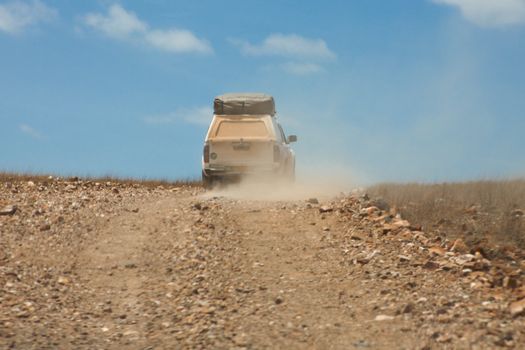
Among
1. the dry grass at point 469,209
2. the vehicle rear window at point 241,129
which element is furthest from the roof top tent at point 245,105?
the dry grass at point 469,209

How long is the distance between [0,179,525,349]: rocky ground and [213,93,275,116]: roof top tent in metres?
6.99

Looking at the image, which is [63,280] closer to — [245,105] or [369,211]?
[369,211]

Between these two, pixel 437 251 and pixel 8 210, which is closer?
pixel 437 251

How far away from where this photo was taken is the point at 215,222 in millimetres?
13023

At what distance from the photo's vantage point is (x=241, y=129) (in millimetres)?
18875

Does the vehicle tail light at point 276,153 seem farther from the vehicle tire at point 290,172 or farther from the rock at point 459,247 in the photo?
the rock at point 459,247

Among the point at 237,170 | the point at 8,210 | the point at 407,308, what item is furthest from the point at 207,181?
the point at 407,308

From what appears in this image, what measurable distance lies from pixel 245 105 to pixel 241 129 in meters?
2.22

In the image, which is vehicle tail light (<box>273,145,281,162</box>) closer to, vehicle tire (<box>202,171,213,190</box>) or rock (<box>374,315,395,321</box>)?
vehicle tire (<box>202,171,213,190</box>)

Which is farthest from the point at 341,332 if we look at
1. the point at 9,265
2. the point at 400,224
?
the point at 9,265

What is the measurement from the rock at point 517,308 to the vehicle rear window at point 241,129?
38.6ft

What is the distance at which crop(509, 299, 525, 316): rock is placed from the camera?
24.0 ft

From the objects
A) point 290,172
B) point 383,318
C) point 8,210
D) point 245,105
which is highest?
point 245,105

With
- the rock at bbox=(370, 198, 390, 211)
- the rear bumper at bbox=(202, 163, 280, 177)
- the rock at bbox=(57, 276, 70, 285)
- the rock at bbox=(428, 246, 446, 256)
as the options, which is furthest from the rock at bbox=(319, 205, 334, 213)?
the rock at bbox=(57, 276, 70, 285)
